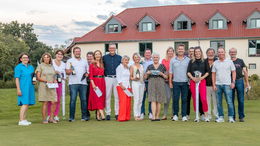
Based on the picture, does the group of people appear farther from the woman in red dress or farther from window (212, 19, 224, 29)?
window (212, 19, 224, 29)

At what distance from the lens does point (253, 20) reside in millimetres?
44844

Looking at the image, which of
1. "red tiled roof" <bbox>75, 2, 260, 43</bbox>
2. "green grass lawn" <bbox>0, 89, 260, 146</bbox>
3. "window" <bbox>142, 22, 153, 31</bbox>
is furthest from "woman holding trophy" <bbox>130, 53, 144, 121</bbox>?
"window" <bbox>142, 22, 153, 31</bbox>

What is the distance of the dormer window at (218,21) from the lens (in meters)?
45.6

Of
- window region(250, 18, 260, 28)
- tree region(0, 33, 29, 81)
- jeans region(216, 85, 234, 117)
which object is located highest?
window region(250, 18, 260, 28)

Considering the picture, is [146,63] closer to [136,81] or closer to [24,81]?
[136,81]

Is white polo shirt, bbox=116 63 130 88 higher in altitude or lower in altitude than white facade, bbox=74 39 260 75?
lower

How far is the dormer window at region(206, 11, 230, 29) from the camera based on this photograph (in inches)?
1794

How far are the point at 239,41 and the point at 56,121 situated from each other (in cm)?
3618

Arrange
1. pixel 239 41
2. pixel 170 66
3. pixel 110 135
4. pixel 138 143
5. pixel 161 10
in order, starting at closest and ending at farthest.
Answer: pixel 138 143, pixel 110 135, pixel 170 66, pixel 239 41, pixel 161 10

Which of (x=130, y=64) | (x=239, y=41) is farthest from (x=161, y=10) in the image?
(x=130, y=64)

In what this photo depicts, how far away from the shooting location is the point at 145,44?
47.3m

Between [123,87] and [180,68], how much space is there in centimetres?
167

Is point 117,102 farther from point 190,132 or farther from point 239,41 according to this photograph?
point 239,41

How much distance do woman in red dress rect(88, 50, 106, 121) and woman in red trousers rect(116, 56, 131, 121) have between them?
454 mm
